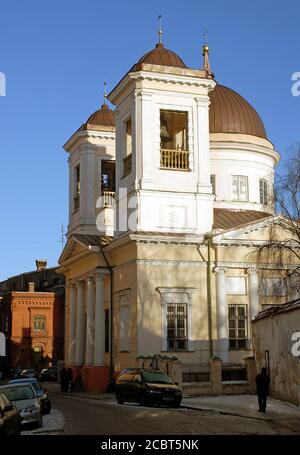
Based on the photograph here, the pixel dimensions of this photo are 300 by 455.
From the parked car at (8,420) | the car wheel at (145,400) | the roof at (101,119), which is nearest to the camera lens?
the parked car at (8,420)

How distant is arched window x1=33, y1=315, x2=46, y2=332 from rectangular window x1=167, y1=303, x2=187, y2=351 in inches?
1315

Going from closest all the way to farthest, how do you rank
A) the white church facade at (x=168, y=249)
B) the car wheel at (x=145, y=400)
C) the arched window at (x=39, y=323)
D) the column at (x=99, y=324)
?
the car wheel at (x=145, y=400)
the white church facade at (x=168, y=249)
the column at (x=99, y=324)
the arched window at (x=39, y=323)

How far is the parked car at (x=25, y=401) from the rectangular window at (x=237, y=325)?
52.0ft

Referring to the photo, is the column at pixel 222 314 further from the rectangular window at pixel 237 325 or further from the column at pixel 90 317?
the column at pixel 90 317

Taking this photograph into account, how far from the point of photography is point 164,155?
119 ft

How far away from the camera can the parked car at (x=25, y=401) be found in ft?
61.1

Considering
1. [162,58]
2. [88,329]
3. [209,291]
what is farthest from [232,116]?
[88,329]

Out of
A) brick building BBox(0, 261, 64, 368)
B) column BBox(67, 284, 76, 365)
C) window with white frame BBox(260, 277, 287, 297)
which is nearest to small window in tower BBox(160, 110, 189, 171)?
window with white frame BBox(260, 277, 287, 297)

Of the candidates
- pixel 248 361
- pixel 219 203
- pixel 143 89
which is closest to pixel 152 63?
pixel 143 89

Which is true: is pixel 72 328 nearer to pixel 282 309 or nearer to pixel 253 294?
pixel 253 294

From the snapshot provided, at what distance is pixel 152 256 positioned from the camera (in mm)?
34438

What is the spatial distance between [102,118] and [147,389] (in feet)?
78.3

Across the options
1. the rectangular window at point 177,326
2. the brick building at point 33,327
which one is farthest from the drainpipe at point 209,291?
the brick building at point 33,327

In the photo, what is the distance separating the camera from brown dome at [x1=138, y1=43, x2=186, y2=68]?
36.8 meters
